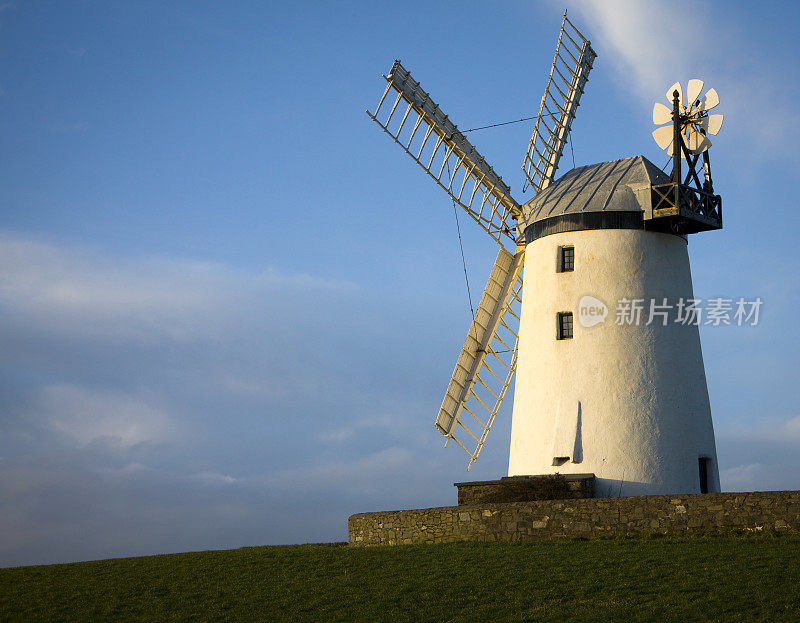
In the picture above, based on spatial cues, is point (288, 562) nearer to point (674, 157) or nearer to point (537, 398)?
point (537, 398)

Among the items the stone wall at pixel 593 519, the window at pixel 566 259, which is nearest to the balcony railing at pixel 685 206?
the window at pixel 566 259

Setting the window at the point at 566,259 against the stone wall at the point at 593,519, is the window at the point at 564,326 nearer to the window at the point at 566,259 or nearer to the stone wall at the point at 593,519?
the window at the point at 566,259

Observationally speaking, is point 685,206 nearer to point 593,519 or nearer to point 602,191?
point 602,191

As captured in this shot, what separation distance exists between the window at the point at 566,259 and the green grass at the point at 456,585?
25.9ft

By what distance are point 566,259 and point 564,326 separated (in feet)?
5.90

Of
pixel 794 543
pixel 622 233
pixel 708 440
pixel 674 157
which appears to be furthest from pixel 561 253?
pixel 794 543

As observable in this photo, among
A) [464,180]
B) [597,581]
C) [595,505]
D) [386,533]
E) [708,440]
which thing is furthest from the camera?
[464,180]

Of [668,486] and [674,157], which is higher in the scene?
[674,157]

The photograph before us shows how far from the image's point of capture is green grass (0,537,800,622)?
50.7 feet

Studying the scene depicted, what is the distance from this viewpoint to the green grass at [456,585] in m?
15.5

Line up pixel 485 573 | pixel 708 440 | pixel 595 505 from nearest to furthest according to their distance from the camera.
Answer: pixel 485 573, pixel 595 505, pixel 708 440

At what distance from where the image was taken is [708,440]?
2498cm

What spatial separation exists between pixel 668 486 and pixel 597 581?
295 inches

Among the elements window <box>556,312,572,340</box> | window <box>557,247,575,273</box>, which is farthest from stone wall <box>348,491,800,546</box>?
window <box>557,247,575,273</box>
